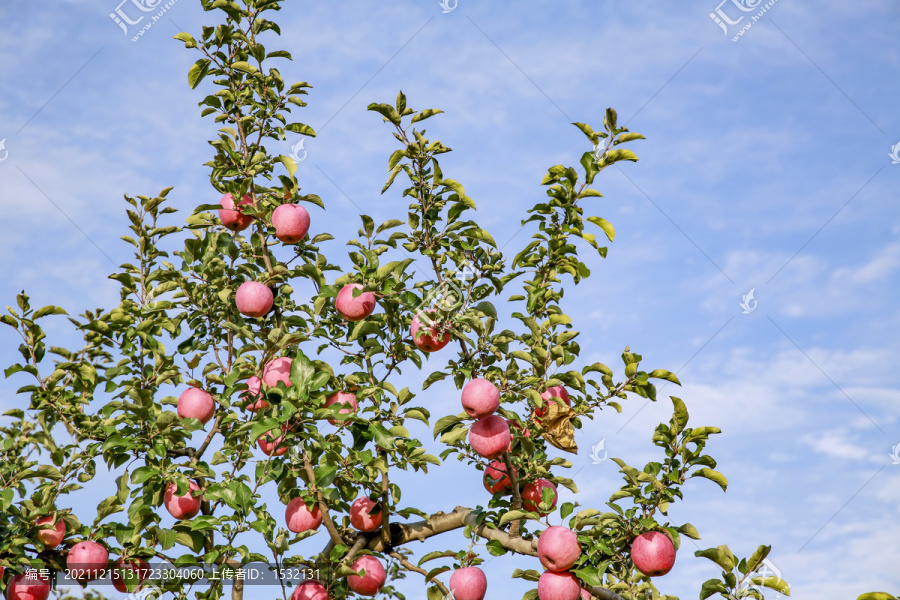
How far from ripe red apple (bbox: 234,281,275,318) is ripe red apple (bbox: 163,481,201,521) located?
3.36ft

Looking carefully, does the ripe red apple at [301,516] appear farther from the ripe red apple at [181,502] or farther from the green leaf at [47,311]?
the green leaf at [47,311]

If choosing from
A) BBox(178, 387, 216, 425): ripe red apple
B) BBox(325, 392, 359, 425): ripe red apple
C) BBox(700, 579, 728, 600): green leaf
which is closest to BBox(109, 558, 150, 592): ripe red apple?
BBox(178, 387, 216, 425): ripe red apple

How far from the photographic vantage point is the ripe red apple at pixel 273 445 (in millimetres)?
3932

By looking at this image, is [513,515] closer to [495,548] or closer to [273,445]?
[495,548]

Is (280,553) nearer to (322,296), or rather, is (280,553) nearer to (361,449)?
(361,449)

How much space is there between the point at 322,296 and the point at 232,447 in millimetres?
981

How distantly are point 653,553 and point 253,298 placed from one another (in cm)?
253

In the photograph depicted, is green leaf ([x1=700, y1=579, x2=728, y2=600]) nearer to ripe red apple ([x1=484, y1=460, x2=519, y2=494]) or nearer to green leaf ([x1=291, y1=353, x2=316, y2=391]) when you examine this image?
ripe red apple ([x1=484, y1=460, x2=519, y2=494])

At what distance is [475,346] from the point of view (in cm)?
421

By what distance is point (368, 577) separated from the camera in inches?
176

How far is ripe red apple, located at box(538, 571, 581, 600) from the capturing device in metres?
3.90

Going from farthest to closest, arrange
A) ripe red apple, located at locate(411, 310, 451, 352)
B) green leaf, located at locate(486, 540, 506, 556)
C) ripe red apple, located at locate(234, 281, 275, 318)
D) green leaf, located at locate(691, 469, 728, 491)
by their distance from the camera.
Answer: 1. ripe red apple, located at locate(234, 281, 275, 318)
2. green leaf, located at locate(486, 540, 506, 556)
3. ripe red apple, located at locate(411, 310, 451, 352)
4. green leaf, located at locate(691, 469, 728, 491)

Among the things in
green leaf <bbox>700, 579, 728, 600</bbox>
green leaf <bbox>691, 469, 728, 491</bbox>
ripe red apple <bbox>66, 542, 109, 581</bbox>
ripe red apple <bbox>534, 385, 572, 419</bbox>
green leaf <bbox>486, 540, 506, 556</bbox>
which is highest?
ripe red apple <bbox>534, 385, 572, 419</bbox>

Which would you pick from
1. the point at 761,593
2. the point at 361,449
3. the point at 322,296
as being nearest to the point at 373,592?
the point at 361,449
